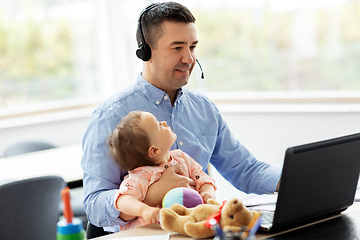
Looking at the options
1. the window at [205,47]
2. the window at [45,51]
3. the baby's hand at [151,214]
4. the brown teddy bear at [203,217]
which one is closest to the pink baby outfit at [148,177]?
the baby's hand at [151,214]

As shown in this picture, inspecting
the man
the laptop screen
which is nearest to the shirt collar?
the man

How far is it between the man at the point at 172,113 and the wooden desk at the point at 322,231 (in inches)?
14.2

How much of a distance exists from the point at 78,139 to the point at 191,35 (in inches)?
131

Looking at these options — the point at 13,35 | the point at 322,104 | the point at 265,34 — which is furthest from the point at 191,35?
the point at 13,35

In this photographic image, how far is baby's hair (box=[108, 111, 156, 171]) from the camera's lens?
4.29 feet

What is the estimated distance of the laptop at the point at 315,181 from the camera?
94 centimetres

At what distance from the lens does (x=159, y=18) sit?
168 centimetres

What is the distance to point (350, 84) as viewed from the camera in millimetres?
3557

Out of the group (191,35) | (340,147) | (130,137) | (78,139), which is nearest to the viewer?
(340,147)

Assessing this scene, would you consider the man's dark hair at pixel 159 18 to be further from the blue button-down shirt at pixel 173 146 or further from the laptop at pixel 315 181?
the laptop at pixel 315 181

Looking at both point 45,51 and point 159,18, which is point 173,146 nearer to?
point 159,18

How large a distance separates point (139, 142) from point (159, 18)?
24.4 inches

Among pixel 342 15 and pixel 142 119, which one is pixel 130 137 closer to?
pixel 142 119

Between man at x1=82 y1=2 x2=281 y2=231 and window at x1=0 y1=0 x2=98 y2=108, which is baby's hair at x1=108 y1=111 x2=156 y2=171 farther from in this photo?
window at x1=0 y1=0 x2=98 y2=108
